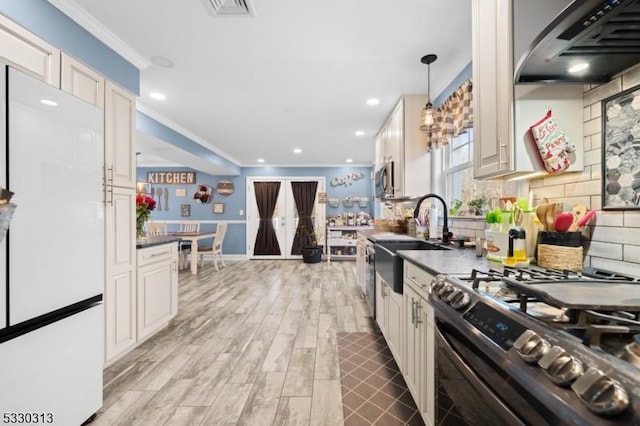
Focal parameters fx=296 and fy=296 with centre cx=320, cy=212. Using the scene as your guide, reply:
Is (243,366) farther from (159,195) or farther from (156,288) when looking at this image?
(159,195)

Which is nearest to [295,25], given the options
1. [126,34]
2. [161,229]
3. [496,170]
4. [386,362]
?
[126,34]

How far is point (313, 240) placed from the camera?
23.7 feet

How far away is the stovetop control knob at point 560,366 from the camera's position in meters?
0.50

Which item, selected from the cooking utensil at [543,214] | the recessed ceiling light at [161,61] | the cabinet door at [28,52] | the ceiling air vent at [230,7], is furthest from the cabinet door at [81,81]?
the cooking utensil at [543,214]

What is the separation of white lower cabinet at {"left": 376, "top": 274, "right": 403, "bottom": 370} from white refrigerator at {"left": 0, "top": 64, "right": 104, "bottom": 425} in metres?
1.74

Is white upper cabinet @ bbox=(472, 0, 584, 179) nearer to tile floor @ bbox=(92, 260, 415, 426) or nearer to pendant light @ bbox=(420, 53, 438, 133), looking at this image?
pendant light @ bbox=(420, 53, 438, 133)

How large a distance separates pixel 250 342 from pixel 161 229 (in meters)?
5.08

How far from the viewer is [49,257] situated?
4.28 feet

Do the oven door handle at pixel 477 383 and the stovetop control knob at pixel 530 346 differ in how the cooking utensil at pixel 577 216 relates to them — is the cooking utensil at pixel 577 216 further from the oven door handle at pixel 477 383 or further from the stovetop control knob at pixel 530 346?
the stovetop control knob at pixel 530 346

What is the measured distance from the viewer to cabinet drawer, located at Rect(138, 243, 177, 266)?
2.54m

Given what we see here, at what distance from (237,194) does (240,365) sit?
574 cm

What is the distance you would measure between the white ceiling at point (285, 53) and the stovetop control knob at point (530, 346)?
1.94 metres

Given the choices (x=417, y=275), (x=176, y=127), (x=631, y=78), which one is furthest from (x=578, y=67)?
(x=176, y=127)

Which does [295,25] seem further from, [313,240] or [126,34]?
[313,240]
